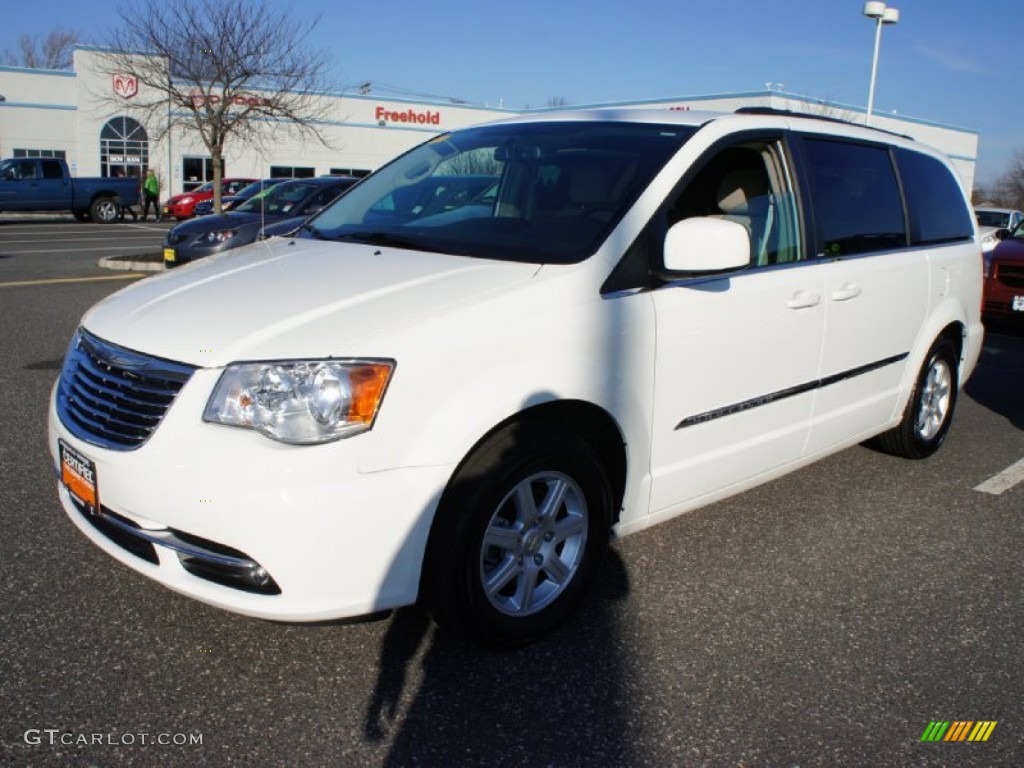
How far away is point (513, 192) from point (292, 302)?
1223 millimetres

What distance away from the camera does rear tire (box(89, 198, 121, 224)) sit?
89.1 ft

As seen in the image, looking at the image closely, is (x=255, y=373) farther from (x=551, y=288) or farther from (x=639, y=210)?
(x=639, y=210)

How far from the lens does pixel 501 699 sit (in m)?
2.82

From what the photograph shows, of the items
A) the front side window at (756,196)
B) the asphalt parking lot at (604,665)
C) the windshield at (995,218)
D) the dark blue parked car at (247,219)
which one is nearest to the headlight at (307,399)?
the asphalt parking lot at (604,665)

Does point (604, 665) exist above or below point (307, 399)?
below

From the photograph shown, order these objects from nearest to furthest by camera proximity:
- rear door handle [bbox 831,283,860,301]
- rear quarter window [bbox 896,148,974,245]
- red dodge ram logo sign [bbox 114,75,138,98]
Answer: rear door handle [bbox 831,283,860,301] < rear quarter window [bbox 896,148,974,245] < red dodge ram logo sign [bbox 114,75,138,98]

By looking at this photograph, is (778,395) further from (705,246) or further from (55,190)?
(55,190)

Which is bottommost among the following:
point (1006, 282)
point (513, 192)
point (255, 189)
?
point (1006, 282)

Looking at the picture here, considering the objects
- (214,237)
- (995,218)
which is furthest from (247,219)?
(995,218)

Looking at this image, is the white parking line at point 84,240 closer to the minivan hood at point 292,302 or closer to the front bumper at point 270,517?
the minivan hood at point 292,302

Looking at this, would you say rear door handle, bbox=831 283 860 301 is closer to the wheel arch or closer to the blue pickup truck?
the wheel arch

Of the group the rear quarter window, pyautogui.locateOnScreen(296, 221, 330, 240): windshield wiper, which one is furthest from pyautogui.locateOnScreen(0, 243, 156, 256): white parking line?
the rear quarter window

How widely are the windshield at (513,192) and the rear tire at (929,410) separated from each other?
2376 millimetres

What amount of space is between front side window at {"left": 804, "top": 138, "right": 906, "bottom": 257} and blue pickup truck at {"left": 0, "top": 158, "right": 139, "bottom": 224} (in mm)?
26396
